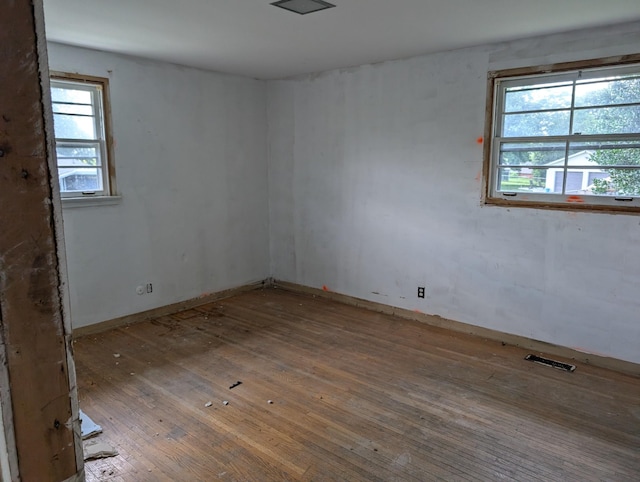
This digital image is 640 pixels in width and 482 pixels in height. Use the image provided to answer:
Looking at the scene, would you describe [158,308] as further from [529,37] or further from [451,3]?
[529,37]

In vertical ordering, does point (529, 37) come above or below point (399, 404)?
above

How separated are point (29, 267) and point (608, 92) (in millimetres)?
3809

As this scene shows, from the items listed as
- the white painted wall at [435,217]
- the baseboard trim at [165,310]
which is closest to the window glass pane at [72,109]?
the baseboard trim at [165,310]

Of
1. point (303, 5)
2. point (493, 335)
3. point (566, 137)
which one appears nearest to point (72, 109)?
point (303, 5)

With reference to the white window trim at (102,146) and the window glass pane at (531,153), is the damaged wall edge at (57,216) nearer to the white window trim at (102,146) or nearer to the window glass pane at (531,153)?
the white window trim at (102,146)

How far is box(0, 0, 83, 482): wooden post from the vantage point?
0.92 meters

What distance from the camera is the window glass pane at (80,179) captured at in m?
3.76

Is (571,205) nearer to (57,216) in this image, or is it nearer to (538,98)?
(538,98)

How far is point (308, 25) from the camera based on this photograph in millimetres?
3133

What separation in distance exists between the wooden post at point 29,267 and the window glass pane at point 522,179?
3595 millimetres

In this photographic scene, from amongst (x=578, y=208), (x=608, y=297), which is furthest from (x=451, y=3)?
(x=608, y=297)

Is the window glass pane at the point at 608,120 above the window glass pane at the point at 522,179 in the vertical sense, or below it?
above

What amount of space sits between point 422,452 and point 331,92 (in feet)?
12.4

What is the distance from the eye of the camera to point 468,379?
10.5ft
